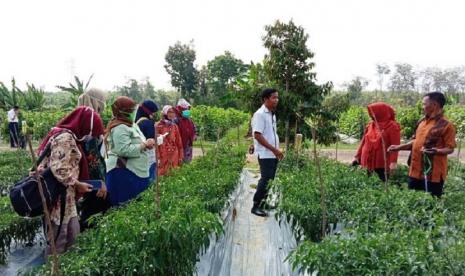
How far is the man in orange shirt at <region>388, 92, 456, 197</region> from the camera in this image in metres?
3.72

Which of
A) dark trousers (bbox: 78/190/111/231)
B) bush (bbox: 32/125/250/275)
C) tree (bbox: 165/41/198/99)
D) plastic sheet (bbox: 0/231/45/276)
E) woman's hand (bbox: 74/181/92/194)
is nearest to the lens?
bush (bbox: 32/125/250/275)

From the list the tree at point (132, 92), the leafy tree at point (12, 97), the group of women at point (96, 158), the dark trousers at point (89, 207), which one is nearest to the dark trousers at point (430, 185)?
the group of women at point (96, 158)

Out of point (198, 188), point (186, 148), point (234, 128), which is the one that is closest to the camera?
point (198, 188)

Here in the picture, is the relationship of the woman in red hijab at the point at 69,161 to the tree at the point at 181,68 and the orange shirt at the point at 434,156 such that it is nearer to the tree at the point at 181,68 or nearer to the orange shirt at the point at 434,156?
the orange shirt at the point at 434,156

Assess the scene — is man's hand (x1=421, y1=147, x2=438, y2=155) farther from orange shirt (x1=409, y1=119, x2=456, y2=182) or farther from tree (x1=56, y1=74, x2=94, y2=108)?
tree (x1=56, y1=74, x2=94, y2=108)

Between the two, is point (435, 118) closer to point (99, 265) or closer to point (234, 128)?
point (99, 265)

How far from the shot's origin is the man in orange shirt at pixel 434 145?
3.72m

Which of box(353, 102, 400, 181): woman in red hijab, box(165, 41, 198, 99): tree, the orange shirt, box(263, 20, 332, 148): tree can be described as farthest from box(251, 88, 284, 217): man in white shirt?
box(165, 41, 198, 99): tree

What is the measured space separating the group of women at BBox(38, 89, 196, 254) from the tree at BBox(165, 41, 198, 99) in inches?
1164

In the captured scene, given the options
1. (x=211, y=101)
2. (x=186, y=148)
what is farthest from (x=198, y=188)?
(x=211, y=101)

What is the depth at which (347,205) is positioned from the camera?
2.89m

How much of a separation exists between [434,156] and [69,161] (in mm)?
3162

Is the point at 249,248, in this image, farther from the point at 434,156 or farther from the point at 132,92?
the point at 132,92

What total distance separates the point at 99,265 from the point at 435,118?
324 cm
